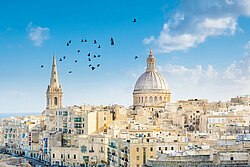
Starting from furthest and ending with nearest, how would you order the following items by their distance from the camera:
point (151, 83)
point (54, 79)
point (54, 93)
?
point (151, 83) → point (54, 79) → point (54, 93)

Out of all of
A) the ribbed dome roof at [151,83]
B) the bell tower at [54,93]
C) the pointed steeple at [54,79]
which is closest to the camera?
the bell tower at [54,93]

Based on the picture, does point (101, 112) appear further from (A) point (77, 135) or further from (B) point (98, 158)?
(B) point (98, 158)

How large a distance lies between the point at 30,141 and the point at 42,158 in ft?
19.8

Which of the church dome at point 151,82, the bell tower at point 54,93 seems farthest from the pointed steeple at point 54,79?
the church dome at point 151,82

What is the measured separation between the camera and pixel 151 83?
7431cm

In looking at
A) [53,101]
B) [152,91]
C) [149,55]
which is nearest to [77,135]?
[53,101]

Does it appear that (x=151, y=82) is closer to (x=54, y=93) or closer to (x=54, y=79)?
(x=54, y=79)

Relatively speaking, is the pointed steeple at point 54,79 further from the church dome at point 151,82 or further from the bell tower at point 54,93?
the church dome at point 151,82

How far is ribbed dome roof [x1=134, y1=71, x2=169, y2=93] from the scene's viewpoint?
74.1m

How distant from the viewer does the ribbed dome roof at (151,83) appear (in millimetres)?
74125

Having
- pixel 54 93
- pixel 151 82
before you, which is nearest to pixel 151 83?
pixel 151 82

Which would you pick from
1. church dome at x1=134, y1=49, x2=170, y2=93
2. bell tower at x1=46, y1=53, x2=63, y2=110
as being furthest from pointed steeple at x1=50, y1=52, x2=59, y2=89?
church dome at x1=134, y1=49, x2=170, y2=93

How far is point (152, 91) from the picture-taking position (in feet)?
242

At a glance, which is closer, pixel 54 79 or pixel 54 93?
pixel 54 93
